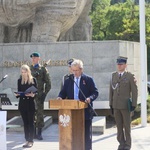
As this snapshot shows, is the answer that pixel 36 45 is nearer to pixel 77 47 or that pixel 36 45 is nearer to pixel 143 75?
pixel 77 47

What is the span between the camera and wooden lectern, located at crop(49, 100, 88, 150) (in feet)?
20.8

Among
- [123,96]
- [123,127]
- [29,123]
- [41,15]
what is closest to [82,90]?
[123,96]

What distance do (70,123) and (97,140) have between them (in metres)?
2.76

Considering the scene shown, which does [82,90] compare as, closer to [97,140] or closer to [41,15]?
[97,140]

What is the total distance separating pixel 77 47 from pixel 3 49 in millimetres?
2135

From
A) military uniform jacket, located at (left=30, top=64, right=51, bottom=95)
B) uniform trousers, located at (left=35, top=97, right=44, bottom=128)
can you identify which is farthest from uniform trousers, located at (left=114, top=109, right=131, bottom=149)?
uniform trousers, located at (left=35, top=97, right=44, bottom=128)

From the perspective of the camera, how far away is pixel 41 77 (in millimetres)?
8945

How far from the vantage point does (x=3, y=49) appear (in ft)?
38.5

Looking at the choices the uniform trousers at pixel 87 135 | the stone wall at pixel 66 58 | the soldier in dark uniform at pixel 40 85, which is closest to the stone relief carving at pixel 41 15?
the stone wall at pixel 66 58

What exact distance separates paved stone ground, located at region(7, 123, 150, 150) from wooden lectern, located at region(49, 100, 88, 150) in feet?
5.51

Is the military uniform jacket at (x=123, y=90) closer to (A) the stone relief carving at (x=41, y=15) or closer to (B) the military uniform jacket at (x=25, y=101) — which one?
(B) the military uniform jacket at (x=25, y=101)

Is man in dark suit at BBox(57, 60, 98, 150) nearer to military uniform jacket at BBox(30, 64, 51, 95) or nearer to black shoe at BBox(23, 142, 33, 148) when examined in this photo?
black shoe at BBox(23, 142, 33, 148)

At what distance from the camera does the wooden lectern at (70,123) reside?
6340 millimetres

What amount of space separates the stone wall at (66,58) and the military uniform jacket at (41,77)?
2264 mm
